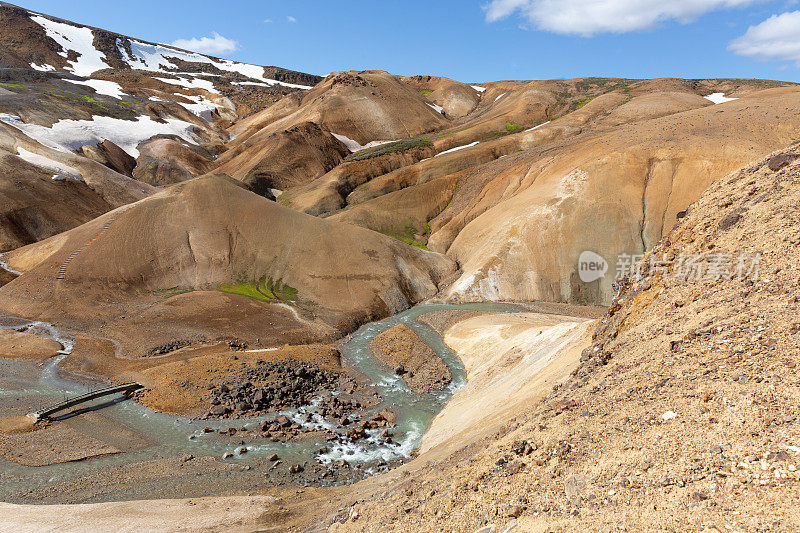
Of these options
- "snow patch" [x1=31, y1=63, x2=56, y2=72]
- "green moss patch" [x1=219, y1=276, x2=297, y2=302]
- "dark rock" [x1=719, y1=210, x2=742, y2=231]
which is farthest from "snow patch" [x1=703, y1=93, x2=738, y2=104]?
"snow patch" [x1=31, y1=63, x2=56, y2=72]

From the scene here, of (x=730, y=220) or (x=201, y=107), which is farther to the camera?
(x=201, y=107)

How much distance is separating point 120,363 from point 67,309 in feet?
33.6

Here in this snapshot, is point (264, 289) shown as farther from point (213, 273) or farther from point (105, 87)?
point (105, 87)

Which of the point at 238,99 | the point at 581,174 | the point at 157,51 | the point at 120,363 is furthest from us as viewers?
the point at 157,51

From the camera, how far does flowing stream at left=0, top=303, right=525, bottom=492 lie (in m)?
20.1

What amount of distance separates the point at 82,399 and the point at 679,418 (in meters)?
27.1

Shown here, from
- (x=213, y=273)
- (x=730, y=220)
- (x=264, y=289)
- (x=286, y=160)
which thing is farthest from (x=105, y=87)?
(x=730, y=220)

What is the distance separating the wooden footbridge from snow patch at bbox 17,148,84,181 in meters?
48.1

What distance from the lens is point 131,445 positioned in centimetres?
2066

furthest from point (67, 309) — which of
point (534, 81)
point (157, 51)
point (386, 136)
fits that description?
point (157, 51)

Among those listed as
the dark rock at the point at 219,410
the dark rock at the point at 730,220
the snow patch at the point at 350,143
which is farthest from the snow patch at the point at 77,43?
the dark rock at the point at 730,220

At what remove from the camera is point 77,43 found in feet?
495

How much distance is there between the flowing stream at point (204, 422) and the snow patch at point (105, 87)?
342 feet

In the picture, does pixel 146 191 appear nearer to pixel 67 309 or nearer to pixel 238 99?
pixel 67 309
